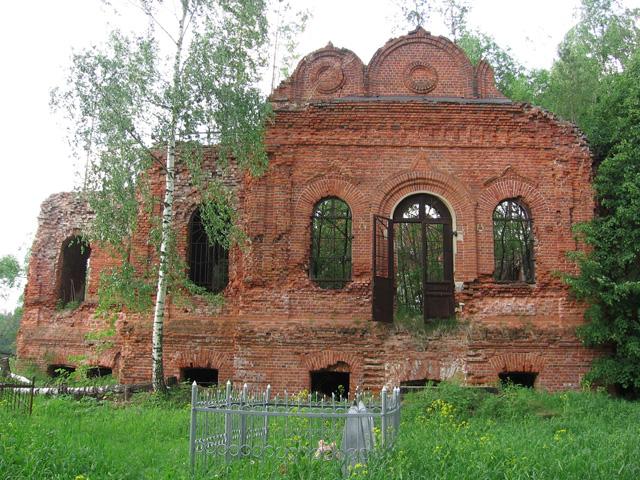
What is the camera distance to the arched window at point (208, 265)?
1309 centimetres

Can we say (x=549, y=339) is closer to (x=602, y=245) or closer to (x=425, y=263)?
(x=602, y=245)

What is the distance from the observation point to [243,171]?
12992mm

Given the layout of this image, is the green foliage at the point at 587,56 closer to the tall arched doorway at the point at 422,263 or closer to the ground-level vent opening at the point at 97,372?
the tall arched doorway at the point at 422,263

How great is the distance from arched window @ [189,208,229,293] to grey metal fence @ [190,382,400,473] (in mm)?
6865

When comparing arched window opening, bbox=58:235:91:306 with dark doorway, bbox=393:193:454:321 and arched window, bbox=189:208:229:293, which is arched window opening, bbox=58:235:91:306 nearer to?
arched window, bbox=189:208:229:293

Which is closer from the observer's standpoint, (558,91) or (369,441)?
(369,441)

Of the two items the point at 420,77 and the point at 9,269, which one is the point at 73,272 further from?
the point at 9,269

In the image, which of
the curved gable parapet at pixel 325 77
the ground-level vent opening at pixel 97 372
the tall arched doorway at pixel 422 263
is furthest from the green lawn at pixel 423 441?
the curved gable parapet at pixel 325 77

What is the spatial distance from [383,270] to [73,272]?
9189mm

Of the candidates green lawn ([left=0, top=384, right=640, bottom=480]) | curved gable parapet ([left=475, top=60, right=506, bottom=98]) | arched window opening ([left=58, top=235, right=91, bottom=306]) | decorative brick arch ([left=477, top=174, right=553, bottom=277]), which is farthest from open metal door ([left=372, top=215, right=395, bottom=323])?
arched window opening ([left=58, top=235, right=91, bottom=306])

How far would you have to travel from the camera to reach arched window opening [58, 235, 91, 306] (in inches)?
615

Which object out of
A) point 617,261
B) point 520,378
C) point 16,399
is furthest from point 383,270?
point 16,399

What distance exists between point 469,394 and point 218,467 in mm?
5358

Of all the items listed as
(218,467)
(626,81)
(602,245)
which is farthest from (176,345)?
(626,81)
